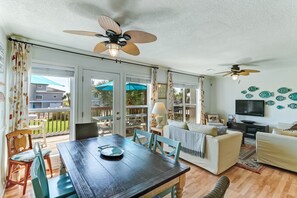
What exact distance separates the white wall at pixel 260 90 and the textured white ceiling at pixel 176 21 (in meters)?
2.36

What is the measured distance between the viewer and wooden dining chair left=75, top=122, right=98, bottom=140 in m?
2.52

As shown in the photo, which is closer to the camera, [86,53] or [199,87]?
[86,53]

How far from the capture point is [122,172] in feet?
4.43

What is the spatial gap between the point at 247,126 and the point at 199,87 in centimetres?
210

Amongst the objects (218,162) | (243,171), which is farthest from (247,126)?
(218,162)

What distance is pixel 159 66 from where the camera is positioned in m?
4.54

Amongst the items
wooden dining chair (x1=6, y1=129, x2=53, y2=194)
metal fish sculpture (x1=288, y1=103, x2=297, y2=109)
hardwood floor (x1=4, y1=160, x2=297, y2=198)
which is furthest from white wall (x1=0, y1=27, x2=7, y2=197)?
metal fish sculpture (x1=288, y1=103, x2=297, y2=109)

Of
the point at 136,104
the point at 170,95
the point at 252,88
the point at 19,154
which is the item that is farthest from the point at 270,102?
the point at 19,154

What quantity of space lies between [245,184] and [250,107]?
3.74 m

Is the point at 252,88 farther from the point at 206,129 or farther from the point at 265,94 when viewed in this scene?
the point at 206,129

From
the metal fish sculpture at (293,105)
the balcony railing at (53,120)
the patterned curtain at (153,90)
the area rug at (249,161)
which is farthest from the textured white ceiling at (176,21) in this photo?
the metal fish sculpture at (293,105)

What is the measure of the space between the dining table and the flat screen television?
5036mm

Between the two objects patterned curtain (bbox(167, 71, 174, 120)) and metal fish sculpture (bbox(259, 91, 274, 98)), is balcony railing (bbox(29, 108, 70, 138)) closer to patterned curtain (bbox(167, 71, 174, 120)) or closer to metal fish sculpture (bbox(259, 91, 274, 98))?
patterned curtain (bbox(167, 71, 174, 120))

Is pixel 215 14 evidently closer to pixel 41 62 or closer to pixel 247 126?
pixel 41 62
